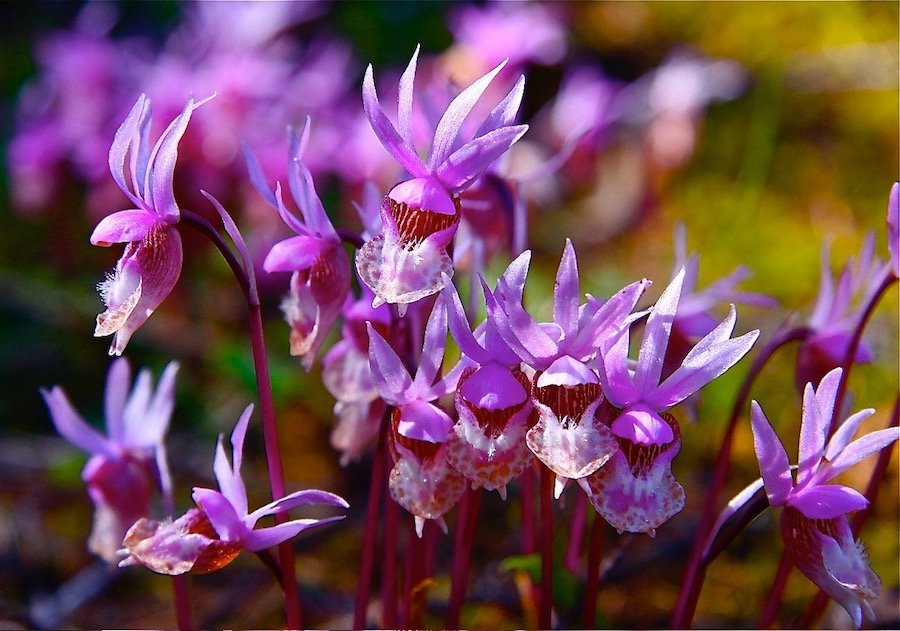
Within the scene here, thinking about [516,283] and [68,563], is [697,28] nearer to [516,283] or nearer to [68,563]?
[68,563]

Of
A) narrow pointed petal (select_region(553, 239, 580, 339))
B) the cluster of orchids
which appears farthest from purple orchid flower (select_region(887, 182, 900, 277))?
narrow pointed petal (select_region(553, 239, 580, 339))

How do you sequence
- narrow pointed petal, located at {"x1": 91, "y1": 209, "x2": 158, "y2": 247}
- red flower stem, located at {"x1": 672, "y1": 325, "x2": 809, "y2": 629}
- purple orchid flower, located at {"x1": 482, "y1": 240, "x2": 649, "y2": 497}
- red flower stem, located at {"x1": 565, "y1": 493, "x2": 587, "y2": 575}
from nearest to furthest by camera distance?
purple orchid flower, located at {"x1": 482, "y1": 240, "x2": 649, "y2": 497} < narrow pointed petal, located at {"x1": 91, "y1": 209, "x2": 158, "y2": 247} < red flower stem, located at {"x1": 672, "y1": 325, "x2": 809, "y2": 629} < red flower stem, located at {"x1": 565, "y1": 493, "x2": 587, "y2": 575}

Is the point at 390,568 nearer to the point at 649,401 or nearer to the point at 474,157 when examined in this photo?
the point at 649,401

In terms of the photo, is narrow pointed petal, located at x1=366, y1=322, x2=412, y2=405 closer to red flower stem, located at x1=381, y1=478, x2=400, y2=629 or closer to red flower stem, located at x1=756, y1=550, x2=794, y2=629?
red flower stem, located at x1=381, y1=478, x2=400, y2=629

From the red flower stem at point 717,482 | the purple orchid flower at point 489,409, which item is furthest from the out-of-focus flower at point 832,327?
the purple orchid flower at point 489,409

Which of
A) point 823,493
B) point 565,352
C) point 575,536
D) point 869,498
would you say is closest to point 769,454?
point 823,493
